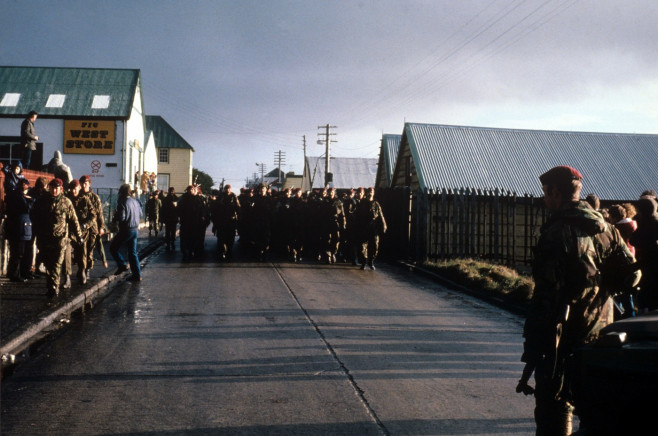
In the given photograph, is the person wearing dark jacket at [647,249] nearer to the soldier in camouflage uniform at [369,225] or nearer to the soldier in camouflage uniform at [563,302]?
the soldier in camouflage uniform at [563,302]

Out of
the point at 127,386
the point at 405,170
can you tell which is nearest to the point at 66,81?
the point at 405,170

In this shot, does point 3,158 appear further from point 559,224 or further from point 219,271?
A: point 559,224

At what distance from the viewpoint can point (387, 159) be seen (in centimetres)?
4019

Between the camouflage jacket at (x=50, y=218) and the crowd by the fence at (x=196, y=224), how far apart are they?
0.02 m

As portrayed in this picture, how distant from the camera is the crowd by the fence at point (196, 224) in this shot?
11578 mm

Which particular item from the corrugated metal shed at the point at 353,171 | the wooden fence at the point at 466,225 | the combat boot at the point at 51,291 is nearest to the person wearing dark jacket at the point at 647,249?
the combat boot at the point at 51,291

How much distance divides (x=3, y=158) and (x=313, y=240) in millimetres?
22834

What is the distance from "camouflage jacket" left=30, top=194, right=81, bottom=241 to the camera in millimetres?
11352

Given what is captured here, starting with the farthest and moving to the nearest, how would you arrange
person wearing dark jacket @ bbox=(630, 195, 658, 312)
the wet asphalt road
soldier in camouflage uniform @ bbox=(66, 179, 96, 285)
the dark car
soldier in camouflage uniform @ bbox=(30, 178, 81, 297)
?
soldier in camouflage uniform @ bbox=(66, 179, 96, 285) < soldier in camouflage uniform @ bbox=(30, 178, 81, 297) < person wearing dark jacket @ bbox=(630, 195, 658, 312) < the wet asphalt road < the dark car

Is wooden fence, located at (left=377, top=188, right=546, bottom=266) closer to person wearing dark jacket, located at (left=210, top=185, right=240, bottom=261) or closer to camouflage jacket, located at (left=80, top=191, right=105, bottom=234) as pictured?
person wearing dark jacket, located at (left=210, top=185, right=240, bottom=261)

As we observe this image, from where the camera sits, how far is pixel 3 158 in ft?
119

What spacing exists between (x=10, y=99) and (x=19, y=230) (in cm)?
2864

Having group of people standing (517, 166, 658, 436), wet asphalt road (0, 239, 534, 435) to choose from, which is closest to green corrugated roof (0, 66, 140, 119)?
wet asphalt road (0, 239, 534, 435)

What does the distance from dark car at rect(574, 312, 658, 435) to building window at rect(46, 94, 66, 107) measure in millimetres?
38706
